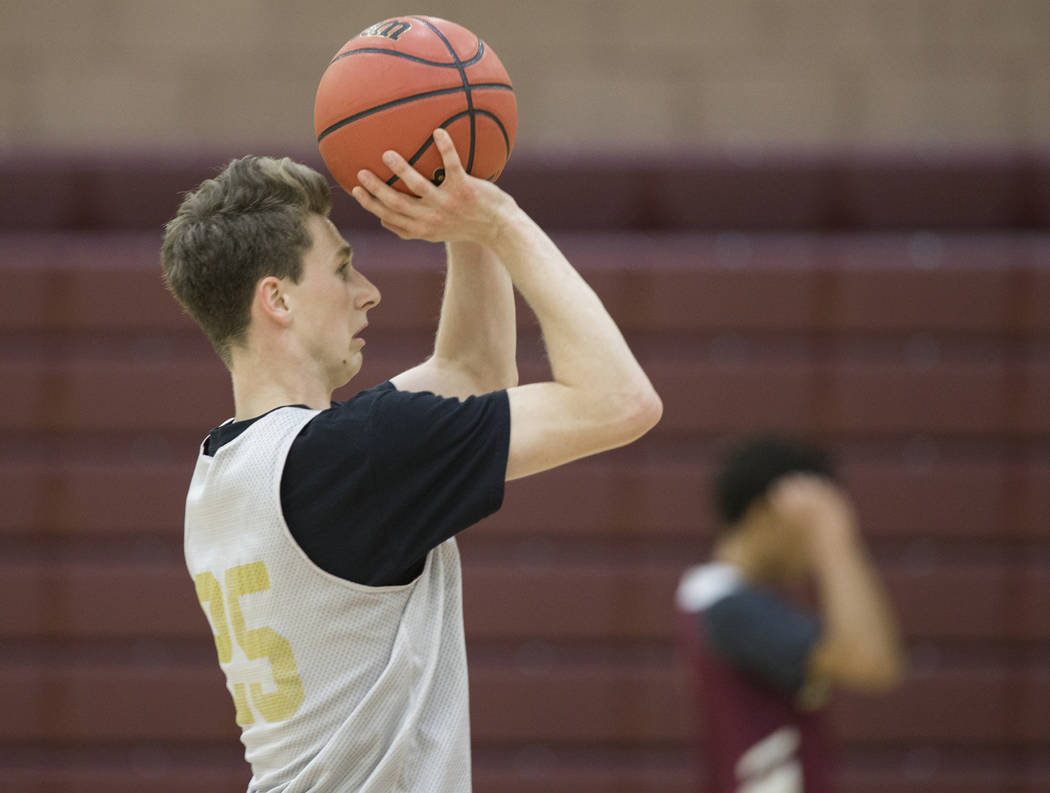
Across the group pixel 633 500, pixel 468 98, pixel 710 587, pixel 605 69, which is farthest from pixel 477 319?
pixel 605 69

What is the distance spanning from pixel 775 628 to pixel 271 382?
5.36 feet

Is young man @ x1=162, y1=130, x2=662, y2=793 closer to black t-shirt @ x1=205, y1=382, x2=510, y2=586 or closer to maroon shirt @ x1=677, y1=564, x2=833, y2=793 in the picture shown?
black t-shirt @ x1=205, y1=382, x2=510, y2=586

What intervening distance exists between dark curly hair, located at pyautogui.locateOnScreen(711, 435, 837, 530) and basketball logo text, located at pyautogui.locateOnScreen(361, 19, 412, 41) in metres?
1.71

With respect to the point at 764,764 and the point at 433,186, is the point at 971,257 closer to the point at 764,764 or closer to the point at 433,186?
the point at 764,764

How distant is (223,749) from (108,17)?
315cm

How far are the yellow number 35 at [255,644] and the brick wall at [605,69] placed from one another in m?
3.84

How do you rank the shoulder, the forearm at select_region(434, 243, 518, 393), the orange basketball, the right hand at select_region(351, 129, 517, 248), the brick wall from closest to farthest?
the right hand at select_region(351, 129, 517, 248) < the orange basketball < the forearm at select_region(434, 243, 518, 393) < the shoulder < the brick wall

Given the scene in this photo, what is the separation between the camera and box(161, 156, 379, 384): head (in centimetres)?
182

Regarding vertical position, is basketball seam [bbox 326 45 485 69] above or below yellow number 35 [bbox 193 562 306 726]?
above

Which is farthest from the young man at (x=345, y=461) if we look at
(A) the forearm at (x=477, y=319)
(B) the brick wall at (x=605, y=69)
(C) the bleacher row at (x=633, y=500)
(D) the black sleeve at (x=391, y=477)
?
(B) the brick wall at (x=605, y=69)

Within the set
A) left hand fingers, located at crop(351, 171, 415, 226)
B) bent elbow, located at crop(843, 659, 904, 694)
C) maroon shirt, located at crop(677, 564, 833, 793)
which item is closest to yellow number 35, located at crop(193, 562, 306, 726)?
left hand fingers, located at crop(351, 171, 415, 226)

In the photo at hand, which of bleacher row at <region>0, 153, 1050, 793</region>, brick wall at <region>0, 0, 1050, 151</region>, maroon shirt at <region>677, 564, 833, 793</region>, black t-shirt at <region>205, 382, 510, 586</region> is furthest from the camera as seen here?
brick wall at <region>0, 0, 1050, 151</region>

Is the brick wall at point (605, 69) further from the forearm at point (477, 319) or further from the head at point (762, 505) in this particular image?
the forearm at point (477, 319)

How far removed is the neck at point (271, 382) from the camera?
1.84 m
